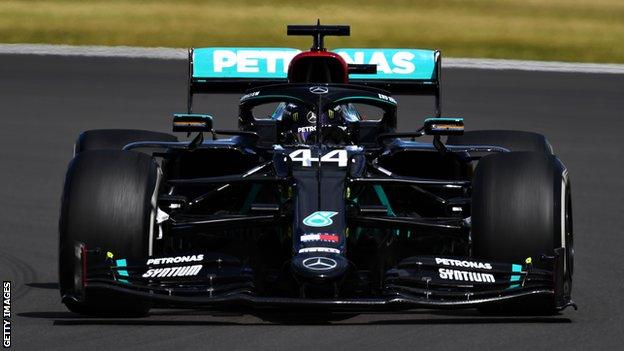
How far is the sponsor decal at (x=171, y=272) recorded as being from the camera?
928cm

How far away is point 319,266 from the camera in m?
9.24

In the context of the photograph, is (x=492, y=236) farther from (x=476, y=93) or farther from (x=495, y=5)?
(x=495, y=5)

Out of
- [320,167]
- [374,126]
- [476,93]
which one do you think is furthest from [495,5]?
[320,167]

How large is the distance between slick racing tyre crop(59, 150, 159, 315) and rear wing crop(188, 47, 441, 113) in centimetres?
383

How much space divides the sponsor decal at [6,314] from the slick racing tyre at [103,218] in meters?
0.37

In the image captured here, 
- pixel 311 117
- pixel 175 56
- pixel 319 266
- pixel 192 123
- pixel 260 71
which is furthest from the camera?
pixel 175 56

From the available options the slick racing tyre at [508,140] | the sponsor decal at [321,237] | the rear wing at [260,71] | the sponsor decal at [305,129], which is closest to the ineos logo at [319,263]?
the sponsor decal at [321,237]

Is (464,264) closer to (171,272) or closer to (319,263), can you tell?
(319,263)

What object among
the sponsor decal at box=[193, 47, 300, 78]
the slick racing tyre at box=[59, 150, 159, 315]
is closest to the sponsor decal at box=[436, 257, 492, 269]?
the slick racing tyre at box=[59, 150, 159, 315]

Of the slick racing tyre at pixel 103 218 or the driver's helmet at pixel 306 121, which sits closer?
the slick racing tyre at pixel 103 218

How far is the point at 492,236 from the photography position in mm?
9602

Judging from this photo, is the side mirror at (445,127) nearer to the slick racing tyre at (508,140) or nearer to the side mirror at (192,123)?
the side mirror at (192,123)

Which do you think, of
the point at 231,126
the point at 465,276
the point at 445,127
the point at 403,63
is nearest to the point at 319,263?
the point at 465,276

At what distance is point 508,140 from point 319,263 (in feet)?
12.6
